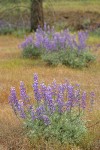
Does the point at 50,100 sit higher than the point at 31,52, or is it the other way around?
the point at 50,100

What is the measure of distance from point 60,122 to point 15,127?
0.89 meters

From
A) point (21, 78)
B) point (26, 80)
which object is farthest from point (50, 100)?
point (21, 78)

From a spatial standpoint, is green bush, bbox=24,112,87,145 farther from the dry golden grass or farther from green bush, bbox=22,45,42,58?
green bush, bbox=22,45,42,58

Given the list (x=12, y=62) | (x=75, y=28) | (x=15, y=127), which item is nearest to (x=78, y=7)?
(x=75, y=28)

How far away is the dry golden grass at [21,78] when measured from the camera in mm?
6292

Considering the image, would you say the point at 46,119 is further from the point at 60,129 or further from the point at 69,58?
the point at 69,58

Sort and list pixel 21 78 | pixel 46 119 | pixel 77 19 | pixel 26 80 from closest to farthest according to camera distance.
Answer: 1. pixel 46 119
2. pixel 26 80
3. pixel 21 78
4. pixel 77 19

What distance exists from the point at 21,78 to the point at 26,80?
10.1 inches

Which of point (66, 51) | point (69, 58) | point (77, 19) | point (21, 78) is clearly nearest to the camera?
point (21, 78)

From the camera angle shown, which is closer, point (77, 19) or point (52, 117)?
point (52, 117)

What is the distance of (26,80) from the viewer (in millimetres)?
10281

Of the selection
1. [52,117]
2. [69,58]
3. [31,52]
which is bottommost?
Result: [31,52]

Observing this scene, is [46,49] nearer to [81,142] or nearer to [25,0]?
[81,142]

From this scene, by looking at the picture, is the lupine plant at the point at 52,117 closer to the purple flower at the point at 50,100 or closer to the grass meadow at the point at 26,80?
the purple flower at the point at 50,100
